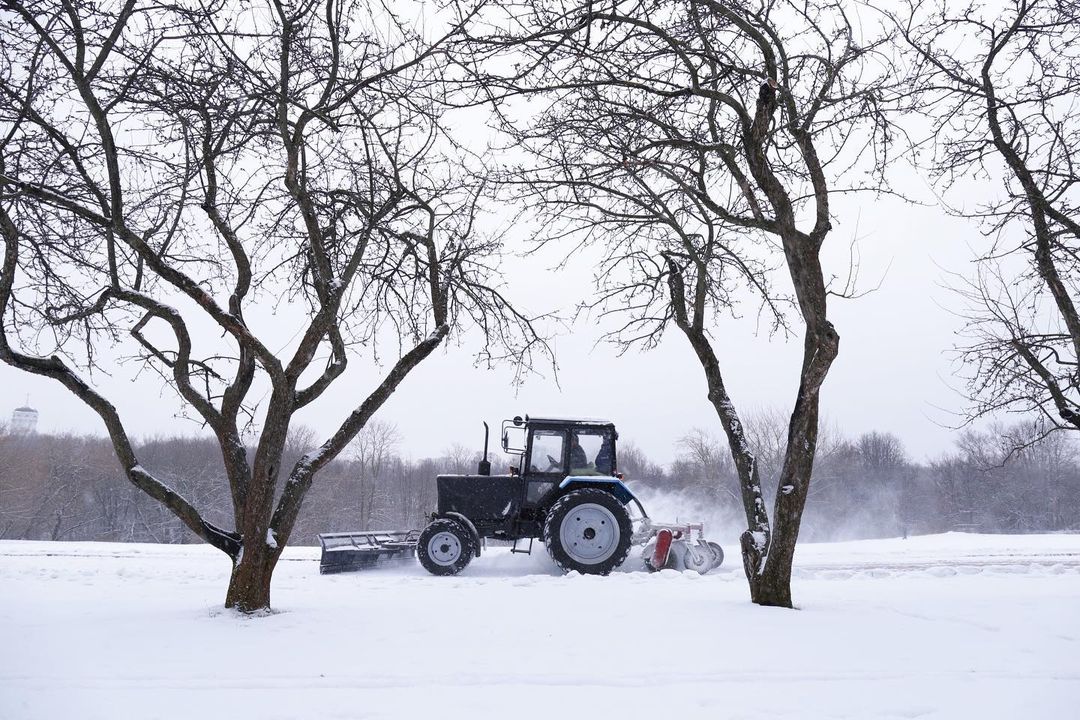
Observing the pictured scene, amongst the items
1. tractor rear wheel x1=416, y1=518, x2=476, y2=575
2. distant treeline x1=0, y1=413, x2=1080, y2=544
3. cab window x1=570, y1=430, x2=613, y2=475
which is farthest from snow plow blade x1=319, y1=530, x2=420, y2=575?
distant treeline x1=0, y1=413, x2=1080, y2=544

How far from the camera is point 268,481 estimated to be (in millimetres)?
6367

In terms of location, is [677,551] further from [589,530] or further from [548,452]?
[548,452]

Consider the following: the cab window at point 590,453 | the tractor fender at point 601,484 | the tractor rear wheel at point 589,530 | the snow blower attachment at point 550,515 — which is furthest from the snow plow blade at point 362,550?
the cab window at point 590,453

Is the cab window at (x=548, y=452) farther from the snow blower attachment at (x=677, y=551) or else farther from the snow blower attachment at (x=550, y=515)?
the snow blower attachment at (x=677, y=551)

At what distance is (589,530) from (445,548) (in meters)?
2.10

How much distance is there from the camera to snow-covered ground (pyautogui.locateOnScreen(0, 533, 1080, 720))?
364 centimetres

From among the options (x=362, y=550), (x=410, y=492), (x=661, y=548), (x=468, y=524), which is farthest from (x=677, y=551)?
(x=410, y=492)

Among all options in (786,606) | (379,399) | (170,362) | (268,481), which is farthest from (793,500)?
(170,362)

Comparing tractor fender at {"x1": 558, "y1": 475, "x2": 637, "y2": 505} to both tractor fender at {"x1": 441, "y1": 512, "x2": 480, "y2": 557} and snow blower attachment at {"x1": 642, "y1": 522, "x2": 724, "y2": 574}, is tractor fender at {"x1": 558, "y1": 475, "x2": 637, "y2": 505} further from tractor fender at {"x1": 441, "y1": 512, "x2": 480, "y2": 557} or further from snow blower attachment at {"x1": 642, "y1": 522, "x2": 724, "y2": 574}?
tractor fender at {"x1": 441, "y1": 512, "x2": 480, "y2": 557}

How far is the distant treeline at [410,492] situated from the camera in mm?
34938

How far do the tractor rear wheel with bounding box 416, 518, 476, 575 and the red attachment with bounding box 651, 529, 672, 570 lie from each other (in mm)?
2633

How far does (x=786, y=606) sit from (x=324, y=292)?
5032 millimetres

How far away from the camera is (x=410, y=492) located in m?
48.0

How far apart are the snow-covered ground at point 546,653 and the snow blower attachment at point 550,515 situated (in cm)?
202
